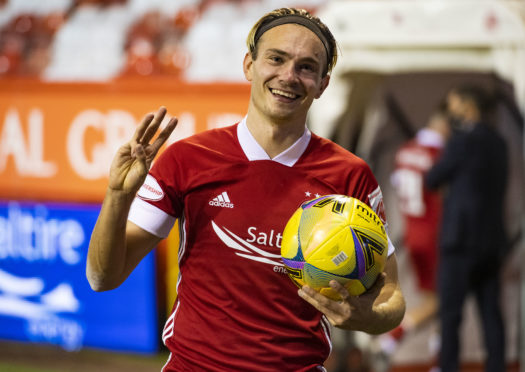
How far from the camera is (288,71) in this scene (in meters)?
2.25

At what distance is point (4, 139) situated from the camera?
675 cm

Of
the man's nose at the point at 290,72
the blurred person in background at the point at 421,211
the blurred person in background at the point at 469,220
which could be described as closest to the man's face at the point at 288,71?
the man's nose at the point at 290,72

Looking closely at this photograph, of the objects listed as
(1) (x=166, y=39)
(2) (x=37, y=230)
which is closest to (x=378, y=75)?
(1) (x=166, y=39)

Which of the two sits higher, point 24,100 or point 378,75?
point 378,75

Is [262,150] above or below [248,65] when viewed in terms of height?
below

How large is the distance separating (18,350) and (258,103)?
4.89 metres

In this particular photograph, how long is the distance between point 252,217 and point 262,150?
0.21 meters

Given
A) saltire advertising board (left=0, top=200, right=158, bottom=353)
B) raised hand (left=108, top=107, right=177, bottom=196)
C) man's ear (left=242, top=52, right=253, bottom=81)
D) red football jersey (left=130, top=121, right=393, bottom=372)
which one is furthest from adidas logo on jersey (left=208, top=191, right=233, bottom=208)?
saltire advertising board (left=0, top=200, right=158, bottom=353)

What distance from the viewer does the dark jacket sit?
203 inches

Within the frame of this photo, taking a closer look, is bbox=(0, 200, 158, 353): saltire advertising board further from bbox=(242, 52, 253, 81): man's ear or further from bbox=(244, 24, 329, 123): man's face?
bbox=(244, 24, 329, 123): man's face

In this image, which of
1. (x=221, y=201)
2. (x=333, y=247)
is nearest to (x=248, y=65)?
(x=221, y=201)

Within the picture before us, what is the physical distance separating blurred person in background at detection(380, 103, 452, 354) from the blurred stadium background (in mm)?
120

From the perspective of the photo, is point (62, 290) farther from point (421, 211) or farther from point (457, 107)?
point (457, 107)

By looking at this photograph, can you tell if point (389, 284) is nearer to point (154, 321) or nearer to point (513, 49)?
point (513, 49)
